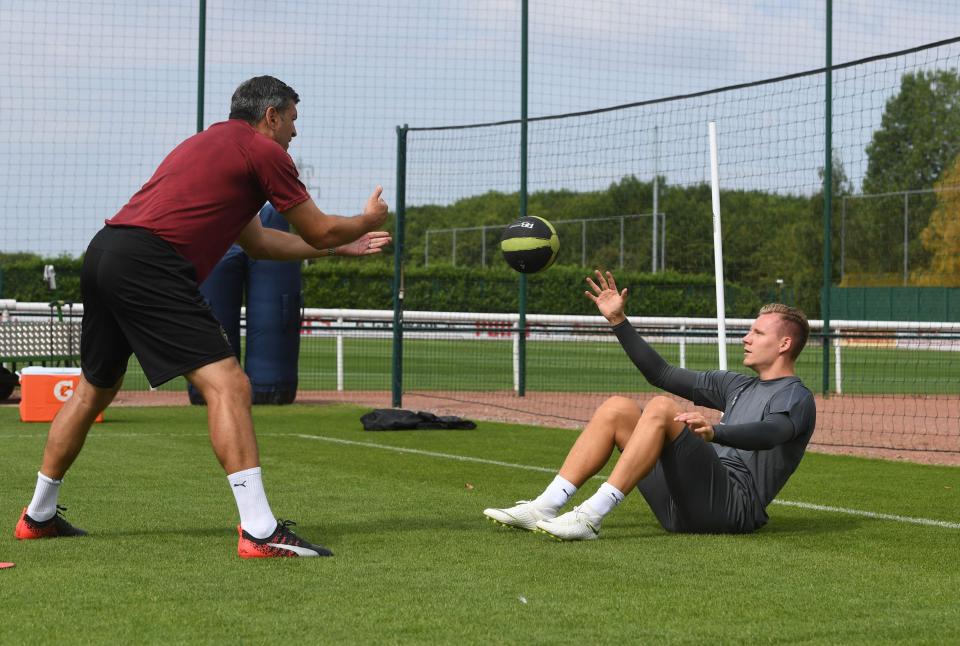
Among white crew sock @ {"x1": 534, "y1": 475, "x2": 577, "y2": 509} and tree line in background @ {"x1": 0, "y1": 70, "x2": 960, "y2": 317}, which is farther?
tree line in background @ {"x1": 0, "y1": 70, "x2": 960, "y2": 317}

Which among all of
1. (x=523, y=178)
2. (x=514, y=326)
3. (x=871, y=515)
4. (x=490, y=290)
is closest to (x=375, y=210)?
(x=871, y=515)

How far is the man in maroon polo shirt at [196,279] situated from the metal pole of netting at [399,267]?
29.6 feet

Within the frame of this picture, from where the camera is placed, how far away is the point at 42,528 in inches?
229

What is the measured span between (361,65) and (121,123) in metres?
3.18

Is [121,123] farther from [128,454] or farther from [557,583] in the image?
[557,583]

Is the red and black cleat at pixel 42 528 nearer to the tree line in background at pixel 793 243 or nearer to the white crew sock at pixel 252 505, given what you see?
the white crew sock at pixel 252 505

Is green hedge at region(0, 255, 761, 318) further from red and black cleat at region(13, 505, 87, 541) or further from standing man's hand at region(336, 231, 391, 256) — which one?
red and black cleat at region(13, 505, 87, 541)

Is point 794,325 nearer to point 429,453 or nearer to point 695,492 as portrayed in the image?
point 695,492

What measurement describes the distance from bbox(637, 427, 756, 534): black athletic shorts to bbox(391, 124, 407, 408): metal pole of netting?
9.02 meters

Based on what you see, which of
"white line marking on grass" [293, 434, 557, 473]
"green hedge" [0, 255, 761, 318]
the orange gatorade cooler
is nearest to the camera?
"white line marking on grass" [293, 434, 557, 473]

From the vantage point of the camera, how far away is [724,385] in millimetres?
6016

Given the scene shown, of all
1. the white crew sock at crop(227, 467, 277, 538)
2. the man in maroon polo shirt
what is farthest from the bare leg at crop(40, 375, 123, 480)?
the white crew sock at crop(227, 467, 277, 538)

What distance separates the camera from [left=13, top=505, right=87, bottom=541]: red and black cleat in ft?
19.0

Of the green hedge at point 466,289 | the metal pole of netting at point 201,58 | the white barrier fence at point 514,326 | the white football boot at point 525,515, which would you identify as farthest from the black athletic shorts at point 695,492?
the green hedge at point 466,289
